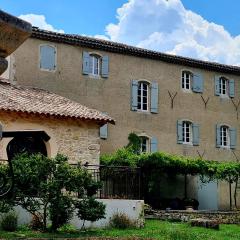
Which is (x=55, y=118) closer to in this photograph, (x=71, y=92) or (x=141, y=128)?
(x=71, y=92)

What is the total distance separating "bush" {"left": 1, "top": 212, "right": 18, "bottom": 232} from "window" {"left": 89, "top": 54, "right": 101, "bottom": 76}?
12.7 metres

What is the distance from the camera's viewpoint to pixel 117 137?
26.1 metres

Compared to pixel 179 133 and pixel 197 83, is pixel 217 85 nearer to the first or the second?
pixel 197 83

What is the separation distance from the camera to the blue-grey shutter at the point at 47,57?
80.6 ft

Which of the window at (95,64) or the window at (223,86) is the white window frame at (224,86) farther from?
the window at (95,64)

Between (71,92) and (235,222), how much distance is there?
9.93 m

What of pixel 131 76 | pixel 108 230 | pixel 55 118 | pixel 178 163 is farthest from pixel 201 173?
pixel 108 230

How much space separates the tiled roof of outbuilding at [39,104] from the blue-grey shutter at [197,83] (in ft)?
31.1

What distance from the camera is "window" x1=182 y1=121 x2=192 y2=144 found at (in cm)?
2886

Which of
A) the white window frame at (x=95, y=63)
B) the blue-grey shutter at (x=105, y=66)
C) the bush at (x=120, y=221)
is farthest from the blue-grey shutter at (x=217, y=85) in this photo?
the bush at (x=120, y=221)

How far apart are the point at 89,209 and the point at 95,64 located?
1312cm

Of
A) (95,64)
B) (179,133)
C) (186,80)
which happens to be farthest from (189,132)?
(95,64)

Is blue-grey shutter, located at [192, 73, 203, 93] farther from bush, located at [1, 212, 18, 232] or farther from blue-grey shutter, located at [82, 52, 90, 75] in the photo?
bush, located at [1, 212, 18, 232]

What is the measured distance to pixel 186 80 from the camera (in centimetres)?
2942
